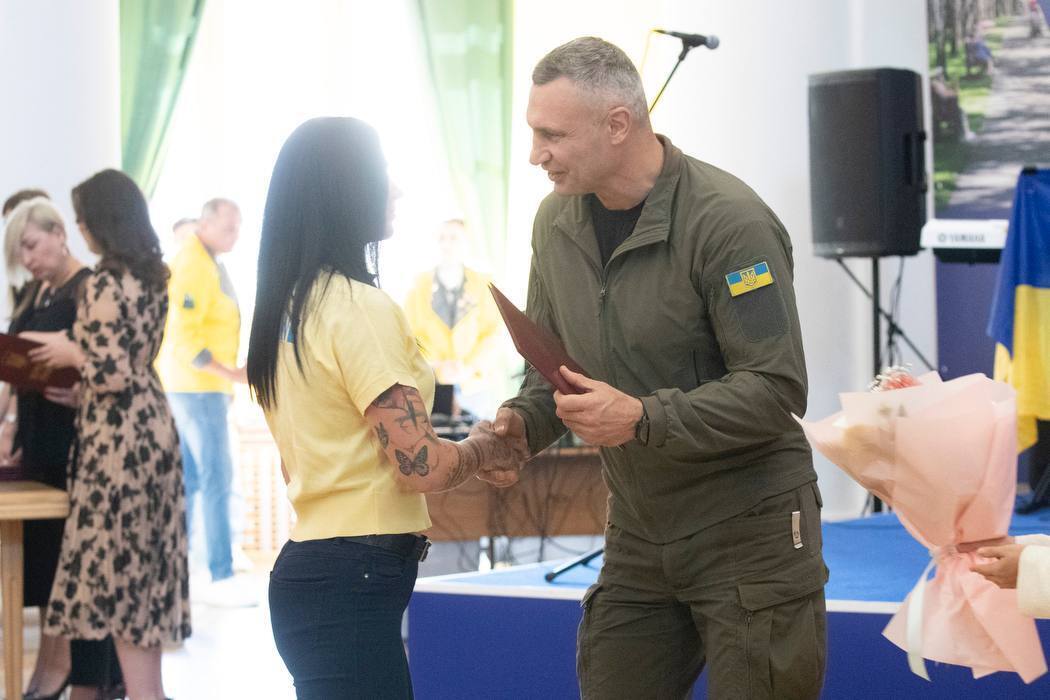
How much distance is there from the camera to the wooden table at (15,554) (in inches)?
160

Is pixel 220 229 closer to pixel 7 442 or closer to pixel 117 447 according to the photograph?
pixel 7 442

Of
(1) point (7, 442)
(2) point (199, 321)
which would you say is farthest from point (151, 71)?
(1) point (7, 442)

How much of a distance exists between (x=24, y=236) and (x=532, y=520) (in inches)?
101

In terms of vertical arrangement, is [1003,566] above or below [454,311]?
below

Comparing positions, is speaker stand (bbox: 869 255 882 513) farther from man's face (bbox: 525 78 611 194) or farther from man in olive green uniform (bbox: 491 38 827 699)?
man's face (bbox: 525 78 611 194)

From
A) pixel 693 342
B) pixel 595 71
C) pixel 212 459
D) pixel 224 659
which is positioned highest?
pixel 595 71

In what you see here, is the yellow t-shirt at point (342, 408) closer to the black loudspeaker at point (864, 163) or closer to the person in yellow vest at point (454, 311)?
the black loudspeaker at point (864, 163)

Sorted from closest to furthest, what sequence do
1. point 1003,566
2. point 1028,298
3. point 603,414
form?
point 1003,566 < point 603,414 < point 1028,298

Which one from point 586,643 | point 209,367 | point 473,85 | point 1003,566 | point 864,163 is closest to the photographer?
point 1003,566

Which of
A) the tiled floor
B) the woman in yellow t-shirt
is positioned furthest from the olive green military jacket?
the tiled floor

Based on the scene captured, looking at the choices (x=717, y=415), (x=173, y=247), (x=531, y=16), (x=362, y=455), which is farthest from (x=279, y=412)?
(x=531, y=16)

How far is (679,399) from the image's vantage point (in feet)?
6.80

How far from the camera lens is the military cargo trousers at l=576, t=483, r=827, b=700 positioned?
2139mm

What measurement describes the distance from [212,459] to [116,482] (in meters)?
2.56
